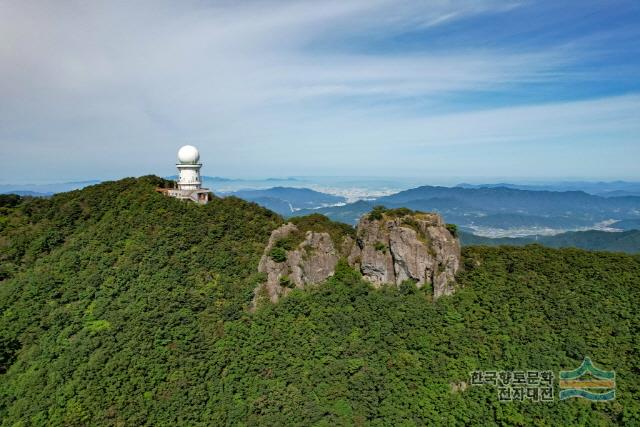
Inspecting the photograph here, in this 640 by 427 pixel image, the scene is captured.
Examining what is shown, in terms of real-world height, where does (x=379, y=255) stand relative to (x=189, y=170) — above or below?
below

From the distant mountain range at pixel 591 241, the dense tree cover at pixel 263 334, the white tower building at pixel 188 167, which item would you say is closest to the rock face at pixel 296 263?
the dense tree cover at pixel 263 334

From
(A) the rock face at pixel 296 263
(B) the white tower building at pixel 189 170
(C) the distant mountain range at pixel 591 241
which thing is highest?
(B) the white tower building at pixel 189 170

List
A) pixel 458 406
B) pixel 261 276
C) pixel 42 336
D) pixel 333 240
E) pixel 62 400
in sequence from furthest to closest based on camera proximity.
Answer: pixel 333 240 → pixel 261 276 → pixel 42 336 → pixel 458 406 → pixel 62 400

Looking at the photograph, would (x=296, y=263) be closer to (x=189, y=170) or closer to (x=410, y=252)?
(x=410, y=252)

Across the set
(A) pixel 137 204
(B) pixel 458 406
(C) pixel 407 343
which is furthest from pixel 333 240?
(A) pixel 137 204

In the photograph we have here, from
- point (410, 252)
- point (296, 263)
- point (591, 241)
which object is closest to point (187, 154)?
point (296, 263)

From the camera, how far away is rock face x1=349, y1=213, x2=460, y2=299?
42.8m

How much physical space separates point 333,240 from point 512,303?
20164 mm

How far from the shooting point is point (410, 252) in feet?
141

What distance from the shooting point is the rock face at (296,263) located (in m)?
42.7

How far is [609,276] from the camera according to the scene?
41.5 meters

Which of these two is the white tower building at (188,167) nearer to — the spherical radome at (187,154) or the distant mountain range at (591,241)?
the spherical radome at (187,154)

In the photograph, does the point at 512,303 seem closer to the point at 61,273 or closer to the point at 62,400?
the point at 62,400

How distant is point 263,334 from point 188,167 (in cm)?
2863
